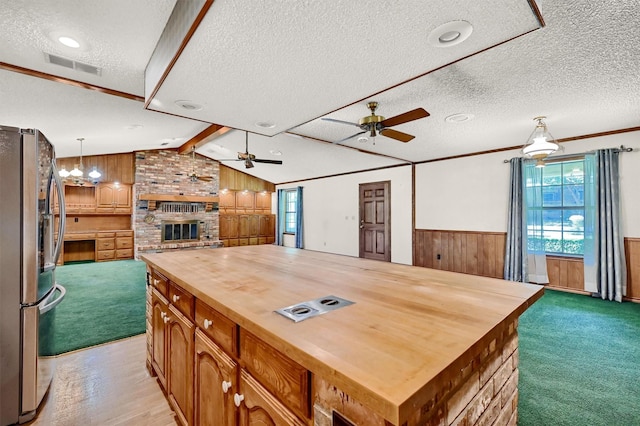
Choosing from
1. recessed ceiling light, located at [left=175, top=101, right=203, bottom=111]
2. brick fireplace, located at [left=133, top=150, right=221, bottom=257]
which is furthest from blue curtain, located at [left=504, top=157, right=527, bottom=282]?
brick fireplace, located at [left=133, top=150, right=221, bottom=257]

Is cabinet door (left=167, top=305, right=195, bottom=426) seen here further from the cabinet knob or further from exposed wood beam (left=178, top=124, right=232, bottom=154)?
exposed wood beam (left=178, top=124, right=232, bottom=154)

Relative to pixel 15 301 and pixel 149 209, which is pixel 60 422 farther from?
pixel 149 209

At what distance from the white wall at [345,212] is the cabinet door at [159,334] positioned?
5.31 meters

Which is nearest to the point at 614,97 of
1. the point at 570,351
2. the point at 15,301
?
the point at 570,351

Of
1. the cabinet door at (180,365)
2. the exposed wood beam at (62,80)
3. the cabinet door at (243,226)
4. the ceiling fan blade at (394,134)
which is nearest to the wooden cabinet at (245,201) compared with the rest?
the cabinet door at (243,226)

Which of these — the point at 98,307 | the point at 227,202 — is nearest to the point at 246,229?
the point at 227,202

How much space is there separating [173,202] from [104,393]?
7.02 meters

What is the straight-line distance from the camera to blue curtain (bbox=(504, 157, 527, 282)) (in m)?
4.73

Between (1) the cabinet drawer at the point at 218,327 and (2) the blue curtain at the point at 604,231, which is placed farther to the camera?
(2) the blue curtain at the point at 604,231

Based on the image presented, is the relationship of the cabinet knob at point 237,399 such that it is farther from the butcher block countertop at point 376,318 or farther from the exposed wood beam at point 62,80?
the exposed wood beam at point 62,80

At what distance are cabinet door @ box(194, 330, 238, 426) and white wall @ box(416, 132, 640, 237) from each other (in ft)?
17.4

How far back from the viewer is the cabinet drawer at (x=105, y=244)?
729cm

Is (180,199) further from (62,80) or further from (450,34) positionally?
(450,34)

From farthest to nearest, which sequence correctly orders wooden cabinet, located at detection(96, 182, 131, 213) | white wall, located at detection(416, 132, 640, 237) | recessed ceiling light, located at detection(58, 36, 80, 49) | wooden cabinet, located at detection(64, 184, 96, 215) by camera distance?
wooden cabinet, located at detection(96, 182, 131, 213) < wooden cabinet, located at detection(64, 184, 96, 215) < white wall, located at detection(416, 132, 640, 237) < recessed ceiling light, located at detection(58, 36, 80, 49)
